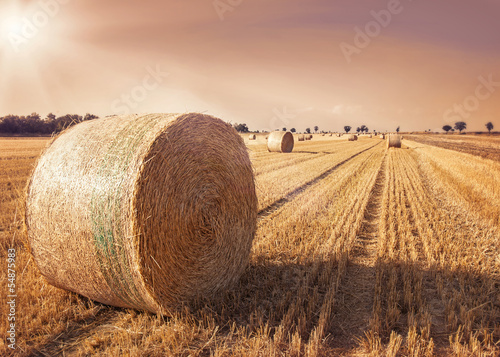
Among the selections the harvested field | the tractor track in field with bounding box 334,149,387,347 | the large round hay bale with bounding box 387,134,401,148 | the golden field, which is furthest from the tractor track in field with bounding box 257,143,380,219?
the large round hay bale with bounding box 387,134,401,148

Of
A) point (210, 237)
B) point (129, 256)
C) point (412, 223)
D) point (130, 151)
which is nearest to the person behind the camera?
point (129, 256)

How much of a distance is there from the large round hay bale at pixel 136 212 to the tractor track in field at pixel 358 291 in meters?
1.52

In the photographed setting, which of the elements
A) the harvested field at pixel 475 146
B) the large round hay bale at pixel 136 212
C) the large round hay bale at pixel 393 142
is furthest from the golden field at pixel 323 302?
the large round hay bale at pixel 393 142

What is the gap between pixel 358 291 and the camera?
416 cm

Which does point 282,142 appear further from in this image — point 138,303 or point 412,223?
point 138,303

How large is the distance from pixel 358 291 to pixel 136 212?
3039 mm

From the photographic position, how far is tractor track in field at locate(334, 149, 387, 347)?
3.36 m

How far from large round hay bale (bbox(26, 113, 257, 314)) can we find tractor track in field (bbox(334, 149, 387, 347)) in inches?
59.9

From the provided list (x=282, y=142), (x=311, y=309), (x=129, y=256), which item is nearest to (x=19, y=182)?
(x=129, y=256)

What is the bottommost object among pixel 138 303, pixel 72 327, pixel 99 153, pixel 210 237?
pixel 72 327

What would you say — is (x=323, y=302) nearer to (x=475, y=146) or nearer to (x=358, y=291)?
(x=358, y=291)

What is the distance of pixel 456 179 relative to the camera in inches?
466

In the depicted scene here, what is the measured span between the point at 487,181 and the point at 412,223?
6101 mm

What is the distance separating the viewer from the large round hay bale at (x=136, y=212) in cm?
324
